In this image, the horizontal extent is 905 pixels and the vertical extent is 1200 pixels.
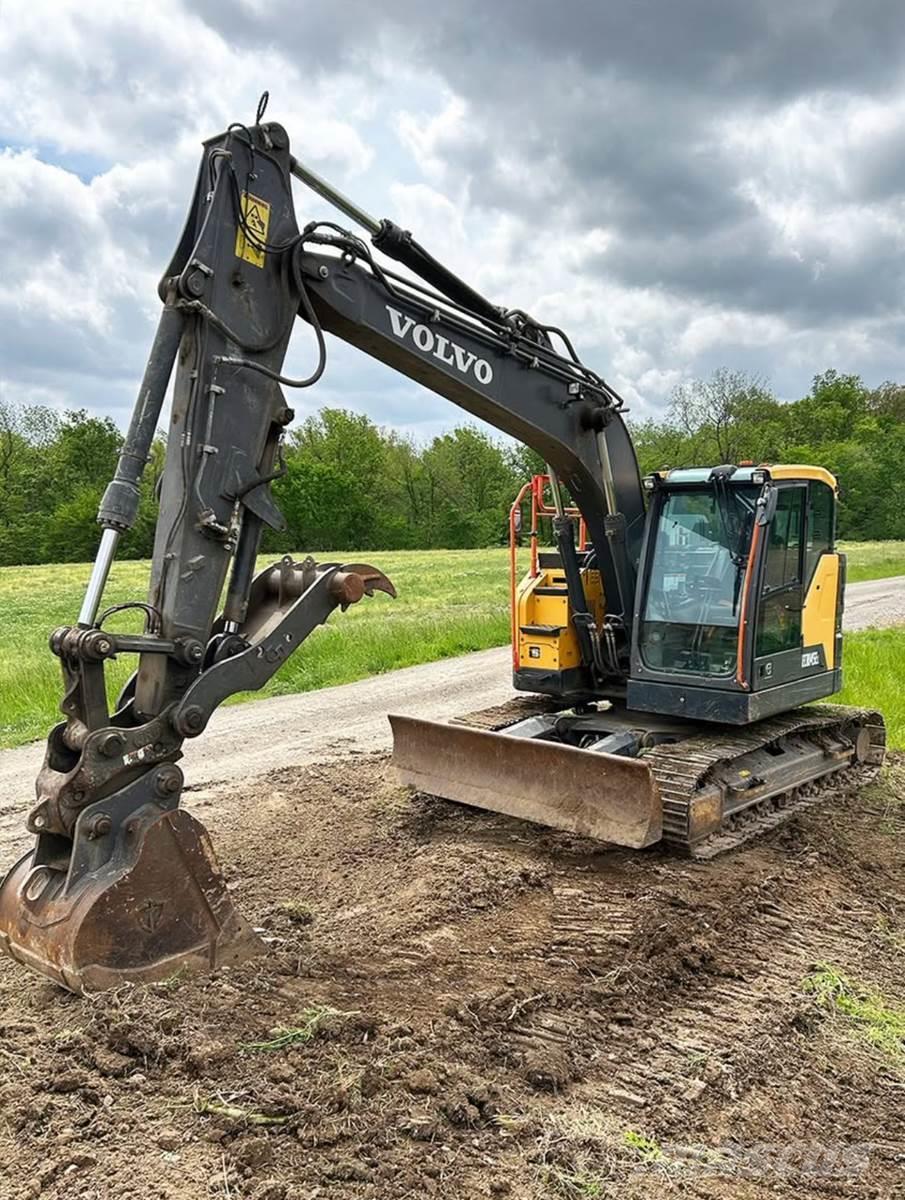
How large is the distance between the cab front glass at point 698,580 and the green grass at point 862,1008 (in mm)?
2140

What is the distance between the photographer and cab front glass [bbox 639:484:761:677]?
643 centimetres

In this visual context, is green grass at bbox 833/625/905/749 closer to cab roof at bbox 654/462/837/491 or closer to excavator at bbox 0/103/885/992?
excavator at bbox 0/103/885/992

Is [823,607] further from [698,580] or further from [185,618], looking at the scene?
[185,618]

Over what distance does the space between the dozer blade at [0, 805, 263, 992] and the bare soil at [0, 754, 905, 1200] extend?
0.41 ft

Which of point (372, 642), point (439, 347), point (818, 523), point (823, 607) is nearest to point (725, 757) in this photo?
point (823, 607)

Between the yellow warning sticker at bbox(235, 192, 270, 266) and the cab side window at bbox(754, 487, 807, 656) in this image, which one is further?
the cab side window at bbox(754, 487, 807, 656)

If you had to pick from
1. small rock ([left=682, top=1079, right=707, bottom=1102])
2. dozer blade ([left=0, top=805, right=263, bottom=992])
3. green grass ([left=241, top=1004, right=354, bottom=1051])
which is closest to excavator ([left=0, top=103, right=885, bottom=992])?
dozer blade ([left=0, top=805, right=263, bottom=992])

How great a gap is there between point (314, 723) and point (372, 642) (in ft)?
17.1

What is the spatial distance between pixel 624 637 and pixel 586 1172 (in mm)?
4362

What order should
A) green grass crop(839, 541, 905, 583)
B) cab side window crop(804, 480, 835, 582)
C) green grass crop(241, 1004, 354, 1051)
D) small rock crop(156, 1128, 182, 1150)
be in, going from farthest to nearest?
green grass crop(839, 541, 905, 583) < cab side window crop(804, 480, 835, 582) < green grass crop(241, 1004, 354, 1051) < small rock crop(156, 1128, 182, 1150)

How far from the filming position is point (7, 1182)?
291 centimetres

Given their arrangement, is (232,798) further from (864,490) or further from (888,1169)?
(864,490)

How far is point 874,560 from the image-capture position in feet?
115

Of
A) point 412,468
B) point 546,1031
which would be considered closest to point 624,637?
point 546,1031
